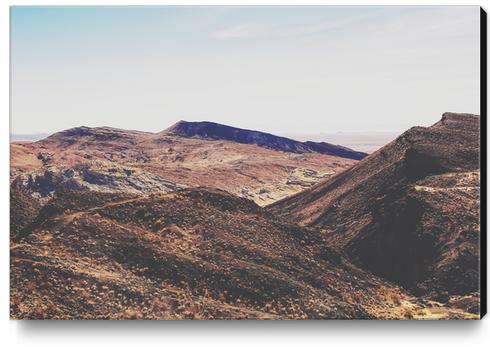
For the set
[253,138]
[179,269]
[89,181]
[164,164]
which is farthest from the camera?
[253,138]

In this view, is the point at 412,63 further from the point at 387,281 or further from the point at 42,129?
the point at 42,129

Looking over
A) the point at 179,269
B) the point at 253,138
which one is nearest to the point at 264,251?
the point at 179,269

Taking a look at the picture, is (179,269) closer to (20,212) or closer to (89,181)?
(20,212)

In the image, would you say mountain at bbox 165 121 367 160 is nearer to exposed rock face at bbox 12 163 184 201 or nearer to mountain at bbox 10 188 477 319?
exposed rock face at bbox 12 163 184 201

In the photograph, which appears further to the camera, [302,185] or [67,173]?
[302,185]

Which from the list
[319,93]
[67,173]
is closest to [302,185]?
[67,173]

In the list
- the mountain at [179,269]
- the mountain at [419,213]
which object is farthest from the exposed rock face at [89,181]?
the mountain at [179,269]
